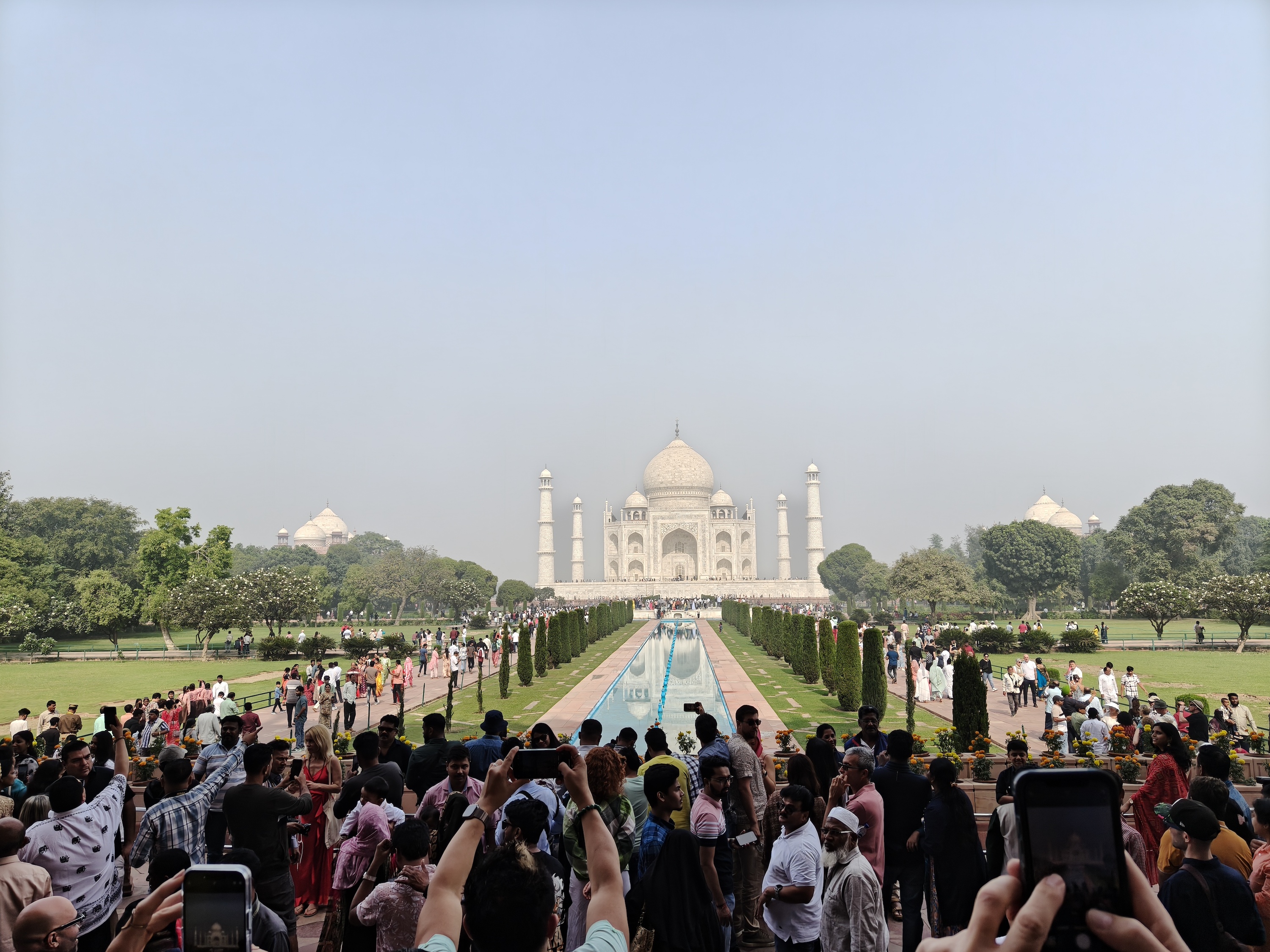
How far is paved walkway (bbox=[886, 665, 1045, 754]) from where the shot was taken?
12.4m

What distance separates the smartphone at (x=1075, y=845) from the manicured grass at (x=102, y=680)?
16.5 metres

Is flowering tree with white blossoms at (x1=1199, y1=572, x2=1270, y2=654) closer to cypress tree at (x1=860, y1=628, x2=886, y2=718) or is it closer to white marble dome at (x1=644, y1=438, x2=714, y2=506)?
cypress tree at (x1=860, y1=628, x2=886, y2=718)

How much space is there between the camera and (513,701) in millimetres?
16578

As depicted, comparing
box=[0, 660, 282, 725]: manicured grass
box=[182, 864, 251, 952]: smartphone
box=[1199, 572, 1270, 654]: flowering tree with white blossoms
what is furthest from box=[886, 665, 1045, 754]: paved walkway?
box=[0, 660, 282, 725]: manicured grass

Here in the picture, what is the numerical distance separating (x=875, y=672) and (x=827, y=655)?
8.98ft

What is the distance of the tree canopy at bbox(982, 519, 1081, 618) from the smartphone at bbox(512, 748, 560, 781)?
48.6 metres

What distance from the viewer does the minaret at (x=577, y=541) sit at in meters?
65.5

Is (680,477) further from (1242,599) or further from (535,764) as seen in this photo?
(535,764)

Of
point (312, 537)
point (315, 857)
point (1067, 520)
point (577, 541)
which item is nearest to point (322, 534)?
point (312, 537)

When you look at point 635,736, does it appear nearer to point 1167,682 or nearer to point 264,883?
point 264,883

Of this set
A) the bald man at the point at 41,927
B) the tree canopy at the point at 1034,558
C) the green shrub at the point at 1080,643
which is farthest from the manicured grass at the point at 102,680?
the tree canopy at the point at 1034,558

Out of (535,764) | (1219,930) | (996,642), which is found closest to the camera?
Result: (535,764)

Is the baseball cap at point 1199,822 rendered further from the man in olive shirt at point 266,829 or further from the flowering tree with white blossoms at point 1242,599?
the flowering tree with white blossoms at point 1242,599

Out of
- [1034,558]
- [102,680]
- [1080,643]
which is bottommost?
[102,680]
